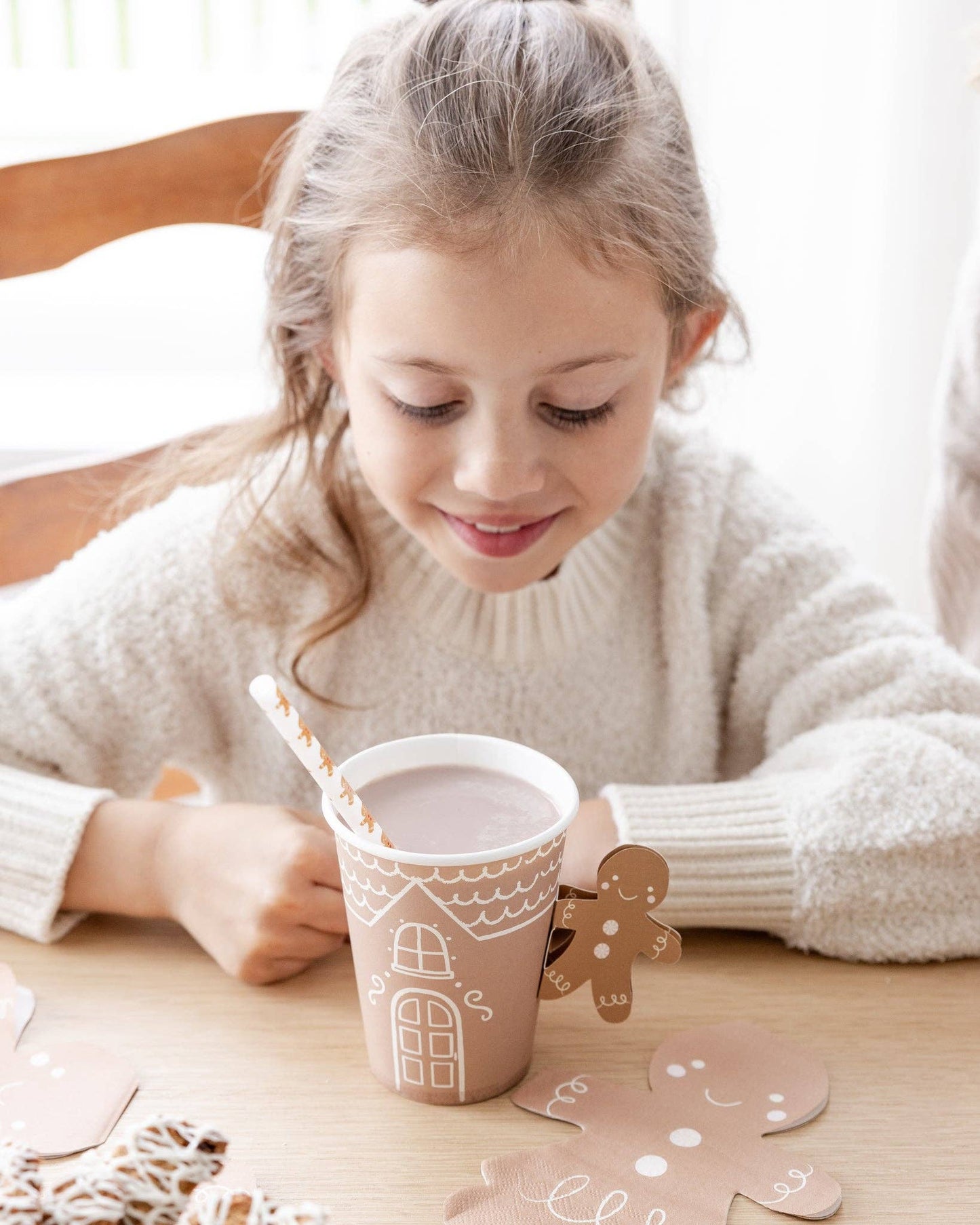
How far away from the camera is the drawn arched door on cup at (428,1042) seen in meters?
0.63

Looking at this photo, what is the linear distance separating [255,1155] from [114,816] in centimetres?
29

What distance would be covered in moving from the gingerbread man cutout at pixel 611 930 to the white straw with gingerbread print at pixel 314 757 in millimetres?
111

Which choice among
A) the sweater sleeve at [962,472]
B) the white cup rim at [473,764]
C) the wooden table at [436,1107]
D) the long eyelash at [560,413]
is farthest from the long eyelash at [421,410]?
the sweater sleeve at [962,472]

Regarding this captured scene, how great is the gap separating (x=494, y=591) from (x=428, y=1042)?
Result: 0.36 m

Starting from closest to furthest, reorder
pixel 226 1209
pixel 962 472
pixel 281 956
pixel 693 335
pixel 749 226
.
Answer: pixel 226 1209 → pixel 281 956 → pixel 693 335 → pixel 962 472 → pixel 749 226

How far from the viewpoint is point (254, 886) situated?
30.8 inches

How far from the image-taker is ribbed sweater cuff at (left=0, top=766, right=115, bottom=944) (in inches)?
31.7

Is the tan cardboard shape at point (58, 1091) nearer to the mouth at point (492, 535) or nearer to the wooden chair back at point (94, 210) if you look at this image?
the mouth at point (492, 535)

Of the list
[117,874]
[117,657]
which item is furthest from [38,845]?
[117,657]

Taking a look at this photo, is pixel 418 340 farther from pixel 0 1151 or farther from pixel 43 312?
pixel 43 312

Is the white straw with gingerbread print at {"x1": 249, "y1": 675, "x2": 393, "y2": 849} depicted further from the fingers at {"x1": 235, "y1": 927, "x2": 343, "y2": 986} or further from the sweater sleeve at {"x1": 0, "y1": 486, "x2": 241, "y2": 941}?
the sweater sleeve at {"x1": 0, "y1": 486, "x2": 241, "y2": 941}

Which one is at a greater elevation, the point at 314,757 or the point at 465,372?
the point at 465,372

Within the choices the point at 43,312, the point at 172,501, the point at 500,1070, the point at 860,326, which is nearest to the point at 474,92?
the point at 172,501

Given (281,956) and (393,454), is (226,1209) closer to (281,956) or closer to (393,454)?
(281,956)
